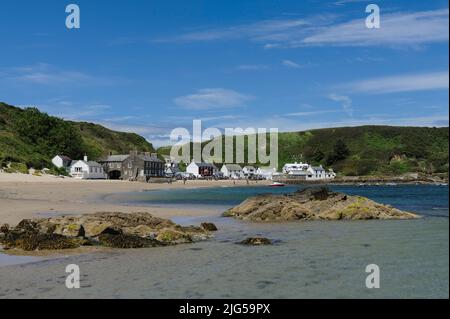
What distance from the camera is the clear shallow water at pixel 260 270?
13.7 metres

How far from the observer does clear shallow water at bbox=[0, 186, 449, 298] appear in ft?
44.9

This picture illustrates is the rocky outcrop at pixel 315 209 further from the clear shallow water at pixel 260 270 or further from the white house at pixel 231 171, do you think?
the white house at pixel 231 171

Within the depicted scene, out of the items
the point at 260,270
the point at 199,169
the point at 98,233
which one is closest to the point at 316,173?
the point at 199,169

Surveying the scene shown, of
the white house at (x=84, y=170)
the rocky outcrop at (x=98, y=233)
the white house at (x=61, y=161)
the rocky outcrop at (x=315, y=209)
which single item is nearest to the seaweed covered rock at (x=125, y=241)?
the rocky outcrop at (x=98, y=233)

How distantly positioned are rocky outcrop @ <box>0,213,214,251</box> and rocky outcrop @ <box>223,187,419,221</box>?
906 centimetres

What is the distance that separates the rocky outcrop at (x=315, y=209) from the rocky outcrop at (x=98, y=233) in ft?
29.7

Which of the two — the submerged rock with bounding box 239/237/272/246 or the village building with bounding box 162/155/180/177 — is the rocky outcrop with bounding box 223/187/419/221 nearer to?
the submerged rock with bounding box 239/237/272/246

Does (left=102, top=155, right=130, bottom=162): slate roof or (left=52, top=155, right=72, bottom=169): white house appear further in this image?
(left=102, top=155, right=130, bottom=162): slate roof

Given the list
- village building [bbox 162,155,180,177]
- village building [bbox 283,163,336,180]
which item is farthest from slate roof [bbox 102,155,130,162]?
village building [bbox 283,163,336,180]
